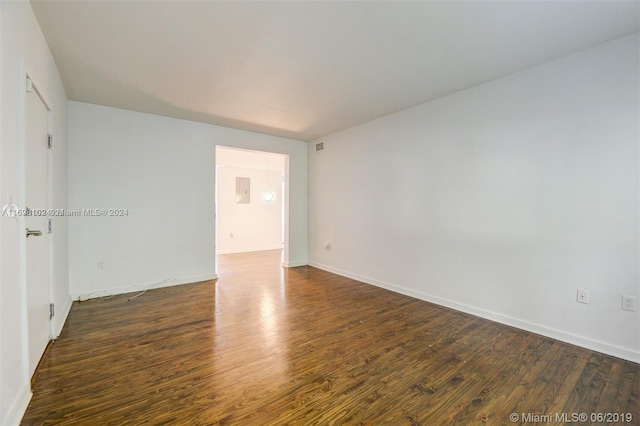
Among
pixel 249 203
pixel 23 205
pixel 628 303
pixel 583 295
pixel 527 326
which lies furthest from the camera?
pixel 249 203

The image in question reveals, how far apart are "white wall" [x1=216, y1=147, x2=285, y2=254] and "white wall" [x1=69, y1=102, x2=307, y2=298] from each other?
91.5 inches

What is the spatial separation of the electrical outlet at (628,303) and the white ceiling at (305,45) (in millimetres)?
2103

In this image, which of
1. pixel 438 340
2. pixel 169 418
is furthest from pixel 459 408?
pixel 169 418

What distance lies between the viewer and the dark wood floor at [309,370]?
165 cm

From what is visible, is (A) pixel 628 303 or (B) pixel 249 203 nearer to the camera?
(A) pixel 628 303

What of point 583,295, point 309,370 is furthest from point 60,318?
point 583,295

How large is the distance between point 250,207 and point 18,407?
21.0 feet

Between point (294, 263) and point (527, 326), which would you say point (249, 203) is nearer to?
point (294, 263)

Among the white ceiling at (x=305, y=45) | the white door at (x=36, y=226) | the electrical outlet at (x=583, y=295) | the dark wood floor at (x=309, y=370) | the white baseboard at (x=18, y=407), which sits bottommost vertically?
the dark wood floor at (x=309, y=370)

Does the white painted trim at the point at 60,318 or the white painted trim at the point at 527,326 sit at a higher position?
the white painted trim at the point at 60,318

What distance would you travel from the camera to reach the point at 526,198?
9.00ft

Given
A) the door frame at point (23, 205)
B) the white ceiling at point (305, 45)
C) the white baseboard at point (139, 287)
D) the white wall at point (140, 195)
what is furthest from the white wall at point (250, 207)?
the door frame at point (23, 205)

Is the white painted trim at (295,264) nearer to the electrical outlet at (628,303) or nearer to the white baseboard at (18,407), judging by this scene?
the white baseboard at (18,407)

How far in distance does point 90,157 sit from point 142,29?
7.78ft
